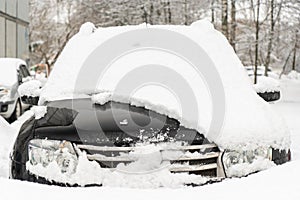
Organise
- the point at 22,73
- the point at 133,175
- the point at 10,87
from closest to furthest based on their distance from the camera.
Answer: the point at 133,175, the point at 10,87, the point at 22,73

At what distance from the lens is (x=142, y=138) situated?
3.14 metres

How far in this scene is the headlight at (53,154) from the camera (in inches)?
122

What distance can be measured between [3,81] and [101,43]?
256 inches

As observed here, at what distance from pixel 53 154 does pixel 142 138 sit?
0.62 metres

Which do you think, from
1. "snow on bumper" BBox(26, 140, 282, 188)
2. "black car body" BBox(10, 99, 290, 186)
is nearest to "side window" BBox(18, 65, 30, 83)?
"black car body" BBox(10, 99, 290, 186)

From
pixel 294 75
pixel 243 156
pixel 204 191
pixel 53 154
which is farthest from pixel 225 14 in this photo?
pixel 294 75

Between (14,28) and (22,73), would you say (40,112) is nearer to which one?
(22,73)

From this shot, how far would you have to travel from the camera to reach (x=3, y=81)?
408 inches

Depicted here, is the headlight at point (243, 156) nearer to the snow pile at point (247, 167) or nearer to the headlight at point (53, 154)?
the snow pile at point (247, 167)

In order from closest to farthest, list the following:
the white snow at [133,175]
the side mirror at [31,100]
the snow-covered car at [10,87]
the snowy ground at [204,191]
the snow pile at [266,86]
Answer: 1. the snowy ground at [204,191]
2. the white snow at [133,175]
3. the side mirror at [31,100]
4. the snow pile at [266,86]
5. the snow-covered car at [10,87]

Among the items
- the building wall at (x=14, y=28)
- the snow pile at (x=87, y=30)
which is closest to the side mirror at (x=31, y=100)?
the snow pile at (x=87, y=30)

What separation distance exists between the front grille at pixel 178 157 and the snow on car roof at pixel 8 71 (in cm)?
777

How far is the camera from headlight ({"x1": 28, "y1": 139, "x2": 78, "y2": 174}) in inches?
122

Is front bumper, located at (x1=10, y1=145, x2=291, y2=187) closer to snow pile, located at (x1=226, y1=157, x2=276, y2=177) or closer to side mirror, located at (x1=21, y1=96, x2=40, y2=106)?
snow pile, located at (x1=226, y1=157, x2=276, y2=177)
